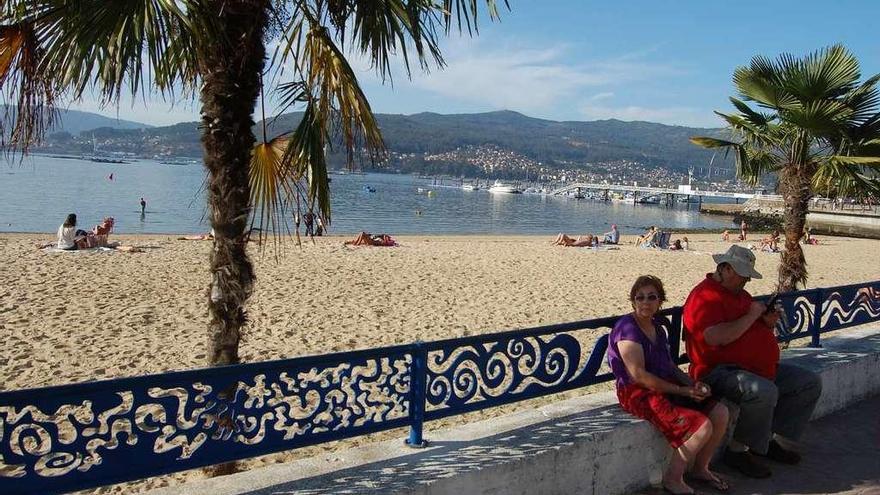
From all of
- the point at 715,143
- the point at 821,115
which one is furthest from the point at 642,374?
the point at 715,143

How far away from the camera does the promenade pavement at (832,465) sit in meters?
3.83

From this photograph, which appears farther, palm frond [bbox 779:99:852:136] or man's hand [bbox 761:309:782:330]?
palm frond [bbox 779:99:852:136]

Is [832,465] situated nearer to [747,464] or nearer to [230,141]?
[747,464]

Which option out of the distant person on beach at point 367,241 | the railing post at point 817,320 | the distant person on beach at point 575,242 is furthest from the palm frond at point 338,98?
the distant person on beach at point 575,242

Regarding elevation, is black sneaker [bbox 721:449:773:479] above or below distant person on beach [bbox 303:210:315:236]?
below

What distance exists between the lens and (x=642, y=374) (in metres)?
3.69

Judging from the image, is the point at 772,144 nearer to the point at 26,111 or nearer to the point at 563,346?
the point at 563,346

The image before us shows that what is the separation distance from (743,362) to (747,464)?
57 cm

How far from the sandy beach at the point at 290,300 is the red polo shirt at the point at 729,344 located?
2.63 m

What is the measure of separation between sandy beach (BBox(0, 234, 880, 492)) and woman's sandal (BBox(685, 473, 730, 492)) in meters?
2.58

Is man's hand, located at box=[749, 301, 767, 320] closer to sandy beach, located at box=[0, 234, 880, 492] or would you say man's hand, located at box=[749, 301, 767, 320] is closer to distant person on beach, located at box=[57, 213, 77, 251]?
sandy beach, located at box=[0, 234, 880, 492]

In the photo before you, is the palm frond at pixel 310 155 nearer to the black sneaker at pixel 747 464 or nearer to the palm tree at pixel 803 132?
the black sneaker at pixel 747 464

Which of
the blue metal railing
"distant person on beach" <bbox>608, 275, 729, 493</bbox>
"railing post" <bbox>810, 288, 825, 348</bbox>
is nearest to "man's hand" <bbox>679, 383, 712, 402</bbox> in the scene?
"distant person on beach" <bbox>608, 275, 729, 493</bbox>

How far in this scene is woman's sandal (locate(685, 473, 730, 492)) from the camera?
378 centimetres
